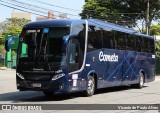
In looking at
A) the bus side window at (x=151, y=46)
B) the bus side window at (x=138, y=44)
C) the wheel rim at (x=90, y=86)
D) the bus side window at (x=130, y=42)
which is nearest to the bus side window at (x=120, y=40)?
the bus side window at (x=130, y=42)

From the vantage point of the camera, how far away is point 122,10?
179ft

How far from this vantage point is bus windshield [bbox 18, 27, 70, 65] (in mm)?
15453

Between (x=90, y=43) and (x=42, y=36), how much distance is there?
2381 mm

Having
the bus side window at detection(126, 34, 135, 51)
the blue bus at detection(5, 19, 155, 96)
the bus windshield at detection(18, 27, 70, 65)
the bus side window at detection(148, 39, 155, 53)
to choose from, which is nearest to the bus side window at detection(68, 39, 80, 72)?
the blue bus at detection(5, 19, 155, 96)

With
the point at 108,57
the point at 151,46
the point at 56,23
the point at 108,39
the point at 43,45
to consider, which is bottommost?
the point at 108,57

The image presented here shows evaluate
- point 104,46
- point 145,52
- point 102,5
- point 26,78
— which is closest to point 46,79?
point 26,78

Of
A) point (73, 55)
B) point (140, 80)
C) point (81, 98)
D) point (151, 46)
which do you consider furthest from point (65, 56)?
point (151, 46)

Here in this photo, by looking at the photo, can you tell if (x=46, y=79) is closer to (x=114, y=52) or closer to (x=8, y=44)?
(x=8, y=44)

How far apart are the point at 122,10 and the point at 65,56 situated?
4012cm

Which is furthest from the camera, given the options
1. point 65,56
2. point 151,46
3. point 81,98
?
point 151,46

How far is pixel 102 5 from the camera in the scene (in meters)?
55.2

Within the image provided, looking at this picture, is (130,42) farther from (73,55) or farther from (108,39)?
(73,55)

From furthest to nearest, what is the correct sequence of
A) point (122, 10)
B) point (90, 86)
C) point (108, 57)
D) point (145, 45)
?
point (122, 10), point (145, 45), point (108, 57), point (90, 86)

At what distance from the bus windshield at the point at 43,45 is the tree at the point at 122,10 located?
37.6 m
